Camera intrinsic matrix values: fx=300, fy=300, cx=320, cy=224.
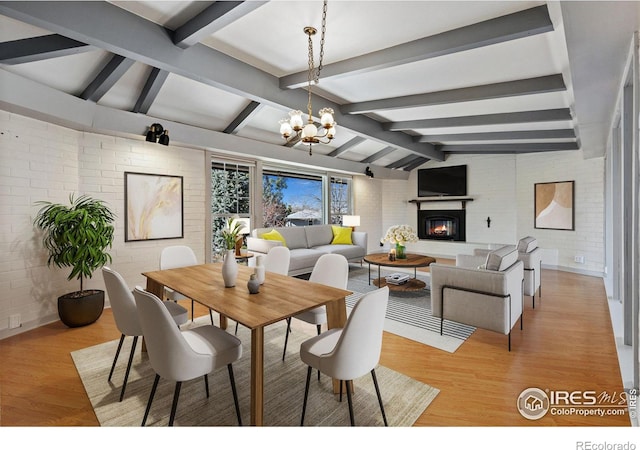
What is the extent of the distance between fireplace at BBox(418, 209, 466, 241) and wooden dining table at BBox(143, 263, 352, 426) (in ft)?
21.2

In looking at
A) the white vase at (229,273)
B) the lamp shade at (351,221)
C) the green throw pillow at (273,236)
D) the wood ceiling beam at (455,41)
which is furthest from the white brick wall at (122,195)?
the wood ceiling beam at (455,41)

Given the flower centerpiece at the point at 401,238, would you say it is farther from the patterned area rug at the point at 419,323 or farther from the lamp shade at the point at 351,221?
the lamp shade at the point at 351,221

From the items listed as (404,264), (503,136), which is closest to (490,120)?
(503,136)

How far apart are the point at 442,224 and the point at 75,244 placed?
760cm

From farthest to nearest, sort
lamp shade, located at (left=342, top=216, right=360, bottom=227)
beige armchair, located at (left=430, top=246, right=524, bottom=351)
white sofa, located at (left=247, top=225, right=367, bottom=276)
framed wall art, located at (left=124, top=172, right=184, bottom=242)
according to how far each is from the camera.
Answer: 1. lamp shade, located at (left=342, top=216, right=360, bottom=227)
2. white sofa, located at (left=247, top=225, right=367, bottom=276)
3. framed wall art, located at (left=124, top=172, right=184, bottom=242)
4. beige armchair, located at (left=430, top=246, right=524, bottom=351)

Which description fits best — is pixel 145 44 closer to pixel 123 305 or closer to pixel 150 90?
pixel 150 90

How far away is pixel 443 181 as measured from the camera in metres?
7.86

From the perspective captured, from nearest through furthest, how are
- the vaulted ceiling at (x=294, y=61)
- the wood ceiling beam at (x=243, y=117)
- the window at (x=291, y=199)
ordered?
1. the vaulted ceiling at (x=294, y=61)
2. the wood ceiling beam at (x=243, y=117)
3. the window at (x=291, y=199)

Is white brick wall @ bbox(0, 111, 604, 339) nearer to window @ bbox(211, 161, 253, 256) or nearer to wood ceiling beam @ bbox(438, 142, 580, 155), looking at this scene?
wood ceiling beam @ bbox(438, 142, 580, 155)

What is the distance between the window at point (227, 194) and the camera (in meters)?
5.23

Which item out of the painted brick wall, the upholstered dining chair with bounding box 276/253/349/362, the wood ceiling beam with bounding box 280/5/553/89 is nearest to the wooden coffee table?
the upholstered dining chair with bounding box 276/253/349/362

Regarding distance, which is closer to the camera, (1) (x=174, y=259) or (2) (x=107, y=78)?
(2) (x=107, y=78)

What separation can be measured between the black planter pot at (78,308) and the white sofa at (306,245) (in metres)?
2.32

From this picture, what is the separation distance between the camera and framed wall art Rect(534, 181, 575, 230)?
19.8ft
